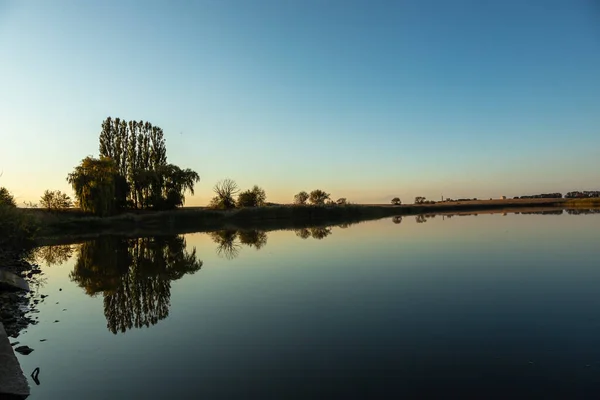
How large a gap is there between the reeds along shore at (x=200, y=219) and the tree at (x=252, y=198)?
12639 mm

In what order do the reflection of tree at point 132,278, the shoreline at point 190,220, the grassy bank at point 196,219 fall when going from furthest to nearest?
the grassy bank at point 196,219 < the shoreline at point 190,220 < the reflection of tree at point 132,278

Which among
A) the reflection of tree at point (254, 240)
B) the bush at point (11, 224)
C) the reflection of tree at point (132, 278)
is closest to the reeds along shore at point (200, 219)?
the bush at point (11, 224)

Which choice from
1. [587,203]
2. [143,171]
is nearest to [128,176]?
[143,171]

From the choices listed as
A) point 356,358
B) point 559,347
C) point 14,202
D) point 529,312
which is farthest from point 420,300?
point 14,202

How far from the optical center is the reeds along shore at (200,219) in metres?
52.2

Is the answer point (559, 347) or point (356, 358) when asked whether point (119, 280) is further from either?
point (559, 347)

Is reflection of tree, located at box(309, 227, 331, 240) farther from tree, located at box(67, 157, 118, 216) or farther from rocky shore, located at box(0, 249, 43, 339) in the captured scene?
tree, located at box(67, 157, 118, 216)

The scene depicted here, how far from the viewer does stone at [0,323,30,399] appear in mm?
6094

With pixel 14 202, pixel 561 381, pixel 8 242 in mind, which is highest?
pixel 14 202

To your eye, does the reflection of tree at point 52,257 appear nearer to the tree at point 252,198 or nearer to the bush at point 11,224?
the bush at point 11,224

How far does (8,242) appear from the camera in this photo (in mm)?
28188

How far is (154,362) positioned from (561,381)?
7902 millimetres

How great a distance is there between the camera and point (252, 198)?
90.1 meters

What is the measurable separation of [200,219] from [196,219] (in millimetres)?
977
